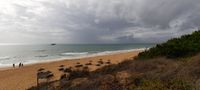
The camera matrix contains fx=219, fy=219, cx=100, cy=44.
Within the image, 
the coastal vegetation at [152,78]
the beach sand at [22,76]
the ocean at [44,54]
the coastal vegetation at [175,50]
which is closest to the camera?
the coastal vegetation at [152,78]

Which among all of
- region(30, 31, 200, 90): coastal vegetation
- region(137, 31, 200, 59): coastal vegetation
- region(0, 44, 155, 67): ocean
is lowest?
region(0, 44, 155, 67): ocean

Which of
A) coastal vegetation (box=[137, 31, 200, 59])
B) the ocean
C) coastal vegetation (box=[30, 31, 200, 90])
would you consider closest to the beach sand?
coastal vegetation (box=[30, 31, 200, 90])

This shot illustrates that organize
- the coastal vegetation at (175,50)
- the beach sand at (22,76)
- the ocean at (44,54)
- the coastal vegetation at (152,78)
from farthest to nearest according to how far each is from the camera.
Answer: the ocean at (44,54)
the beach sand at (22,76)
the coastal vegetation at (175,50)
the coastal vegetation at (152,78)

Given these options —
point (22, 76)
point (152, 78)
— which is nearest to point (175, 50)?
point (152, 78)

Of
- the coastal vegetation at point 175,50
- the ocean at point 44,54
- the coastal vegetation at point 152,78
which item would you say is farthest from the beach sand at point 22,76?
the ocean at point 44,54

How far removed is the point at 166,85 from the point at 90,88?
10.1 feet

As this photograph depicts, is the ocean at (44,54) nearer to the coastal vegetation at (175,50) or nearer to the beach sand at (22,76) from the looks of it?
the beach sand at (22,76)

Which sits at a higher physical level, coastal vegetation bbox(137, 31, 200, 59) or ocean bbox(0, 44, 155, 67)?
coastal vegetation bbox(137, 31, 200, 59)

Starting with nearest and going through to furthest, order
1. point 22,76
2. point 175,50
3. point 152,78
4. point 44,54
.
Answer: point 152,78
point 175,50
point 22,76
point 44,54

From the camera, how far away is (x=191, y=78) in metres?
7.82

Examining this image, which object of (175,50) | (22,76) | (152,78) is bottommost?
(22,76)

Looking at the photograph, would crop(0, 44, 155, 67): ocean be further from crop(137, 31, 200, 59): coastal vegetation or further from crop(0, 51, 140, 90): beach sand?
crop(137, 31, 200, 59): coastal vegetation

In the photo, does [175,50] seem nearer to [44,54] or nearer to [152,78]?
[152,78]

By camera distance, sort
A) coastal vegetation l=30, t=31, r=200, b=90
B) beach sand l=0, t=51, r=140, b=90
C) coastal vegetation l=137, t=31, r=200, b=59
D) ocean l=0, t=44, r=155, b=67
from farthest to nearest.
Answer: ocean l=0, t=44, r=155, b=67 < beach sand l=0, t=51, r=140, b=90 < coastal vegetation l=137, t=31, r=200, b=59 < coastal vegetation l=30, t=31, r=200, b=90
